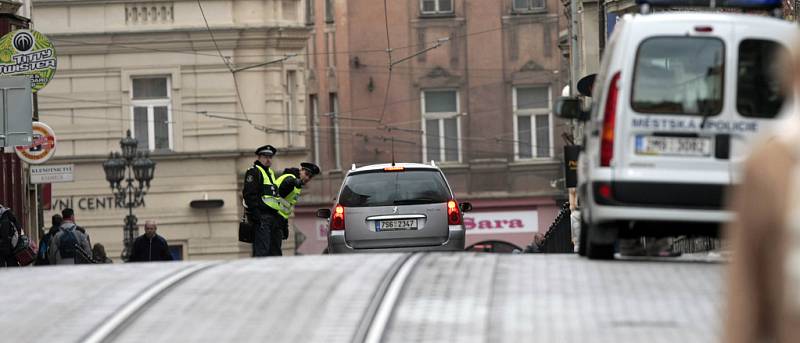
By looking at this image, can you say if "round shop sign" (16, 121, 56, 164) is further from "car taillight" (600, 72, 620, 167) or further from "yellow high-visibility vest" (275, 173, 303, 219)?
"car taillight" (600, 72, 620, 167)

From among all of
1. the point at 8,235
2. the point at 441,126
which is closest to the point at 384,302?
the point at 8,235

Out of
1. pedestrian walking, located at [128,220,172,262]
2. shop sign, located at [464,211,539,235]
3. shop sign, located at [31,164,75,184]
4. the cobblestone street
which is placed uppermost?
shop sign, located at [31,164,75,184]

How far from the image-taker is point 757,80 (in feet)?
42.8

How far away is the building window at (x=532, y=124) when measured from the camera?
190ft

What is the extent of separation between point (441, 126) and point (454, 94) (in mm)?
1074

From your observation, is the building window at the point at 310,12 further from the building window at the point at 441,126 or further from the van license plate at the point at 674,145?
the van license plate at the point at 674,145

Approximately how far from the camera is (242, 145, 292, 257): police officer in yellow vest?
2067 centimetres

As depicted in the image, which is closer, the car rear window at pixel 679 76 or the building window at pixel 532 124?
the car rear window at pixel 679 76

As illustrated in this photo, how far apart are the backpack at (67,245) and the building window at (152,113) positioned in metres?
22.3

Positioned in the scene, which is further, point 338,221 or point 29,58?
point 29,58

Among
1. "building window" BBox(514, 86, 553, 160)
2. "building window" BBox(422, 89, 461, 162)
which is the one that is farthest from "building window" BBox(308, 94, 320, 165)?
"building window" BBox(514, 86, 553, 160)

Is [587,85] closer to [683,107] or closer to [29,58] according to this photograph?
[683,107]

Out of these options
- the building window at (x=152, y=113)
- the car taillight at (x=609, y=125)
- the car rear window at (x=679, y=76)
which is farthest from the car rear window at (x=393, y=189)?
the building window at (x=152, y=113)

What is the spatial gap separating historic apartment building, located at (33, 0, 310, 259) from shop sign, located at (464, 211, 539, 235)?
1122 centimetres
